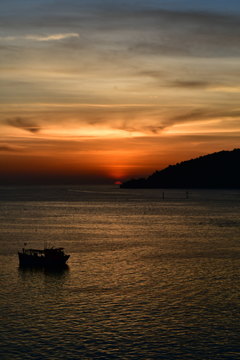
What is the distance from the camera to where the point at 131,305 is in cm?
5053

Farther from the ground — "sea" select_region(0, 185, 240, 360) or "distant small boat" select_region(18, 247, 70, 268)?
"distant small boat" select_region(18, 247, 70, 268)

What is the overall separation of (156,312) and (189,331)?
236 inches

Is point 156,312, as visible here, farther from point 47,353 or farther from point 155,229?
point 155,229

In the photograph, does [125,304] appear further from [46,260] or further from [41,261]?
[41,261]

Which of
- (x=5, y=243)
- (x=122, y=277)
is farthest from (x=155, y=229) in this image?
(x=122, y=277)

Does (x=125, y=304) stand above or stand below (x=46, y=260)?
below

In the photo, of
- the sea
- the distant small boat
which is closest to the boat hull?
the distant small boat

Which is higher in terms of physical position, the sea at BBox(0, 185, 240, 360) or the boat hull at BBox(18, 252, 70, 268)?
the boat hull at BBox(18, 252, 70, 268)

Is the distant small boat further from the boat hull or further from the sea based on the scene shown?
the sea

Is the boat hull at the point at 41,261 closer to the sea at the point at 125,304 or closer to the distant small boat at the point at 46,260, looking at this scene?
the distant small boat at the point at 46,260

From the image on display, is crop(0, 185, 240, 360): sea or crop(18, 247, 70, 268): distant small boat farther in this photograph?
crop(18, 247, 70, 268): distant small boat

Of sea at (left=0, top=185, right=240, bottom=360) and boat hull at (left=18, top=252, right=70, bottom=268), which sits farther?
boat hull at (left=18, top=252, right=70, bottom=268)

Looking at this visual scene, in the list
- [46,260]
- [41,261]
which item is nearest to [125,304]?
[46,260]

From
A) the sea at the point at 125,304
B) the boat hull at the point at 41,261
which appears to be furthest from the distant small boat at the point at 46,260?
the sea at the point at 125,304
